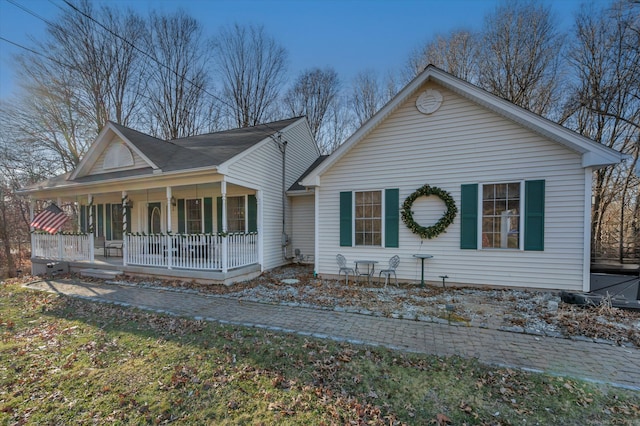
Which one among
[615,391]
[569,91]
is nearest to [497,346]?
[615,391]

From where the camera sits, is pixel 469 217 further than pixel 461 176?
No

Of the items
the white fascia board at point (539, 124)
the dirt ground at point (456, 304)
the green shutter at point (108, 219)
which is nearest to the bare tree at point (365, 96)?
the white fascia board at point (539, 124)

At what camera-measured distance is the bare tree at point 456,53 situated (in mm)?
15516

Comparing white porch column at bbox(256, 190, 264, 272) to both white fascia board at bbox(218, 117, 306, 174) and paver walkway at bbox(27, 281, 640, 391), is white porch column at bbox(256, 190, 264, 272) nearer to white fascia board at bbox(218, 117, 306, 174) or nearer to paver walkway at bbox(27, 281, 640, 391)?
white fascia board at bbox(218, 117, 306, 174)

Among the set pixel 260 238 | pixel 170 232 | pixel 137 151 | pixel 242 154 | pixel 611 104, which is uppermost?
pixel 611 104

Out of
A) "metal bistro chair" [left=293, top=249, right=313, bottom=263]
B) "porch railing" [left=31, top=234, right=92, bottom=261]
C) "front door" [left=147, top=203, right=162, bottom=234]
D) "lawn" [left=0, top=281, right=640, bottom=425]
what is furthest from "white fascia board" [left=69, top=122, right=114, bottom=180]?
"metal bistro chair" [left=293, top=249, right=313, bottom=263]

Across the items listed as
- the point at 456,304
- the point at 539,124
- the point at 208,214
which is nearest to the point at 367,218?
the point at 456,304

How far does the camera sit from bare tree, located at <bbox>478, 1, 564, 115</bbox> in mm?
13781

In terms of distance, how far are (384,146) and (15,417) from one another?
8.22m

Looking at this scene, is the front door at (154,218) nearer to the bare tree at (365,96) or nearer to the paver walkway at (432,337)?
the paver walkway at (432,337)

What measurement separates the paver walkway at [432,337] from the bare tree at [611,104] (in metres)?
11.3

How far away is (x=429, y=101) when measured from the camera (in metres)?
7.27

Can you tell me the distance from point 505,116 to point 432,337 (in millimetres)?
5840

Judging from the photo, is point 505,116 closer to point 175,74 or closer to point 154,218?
point 154,218
